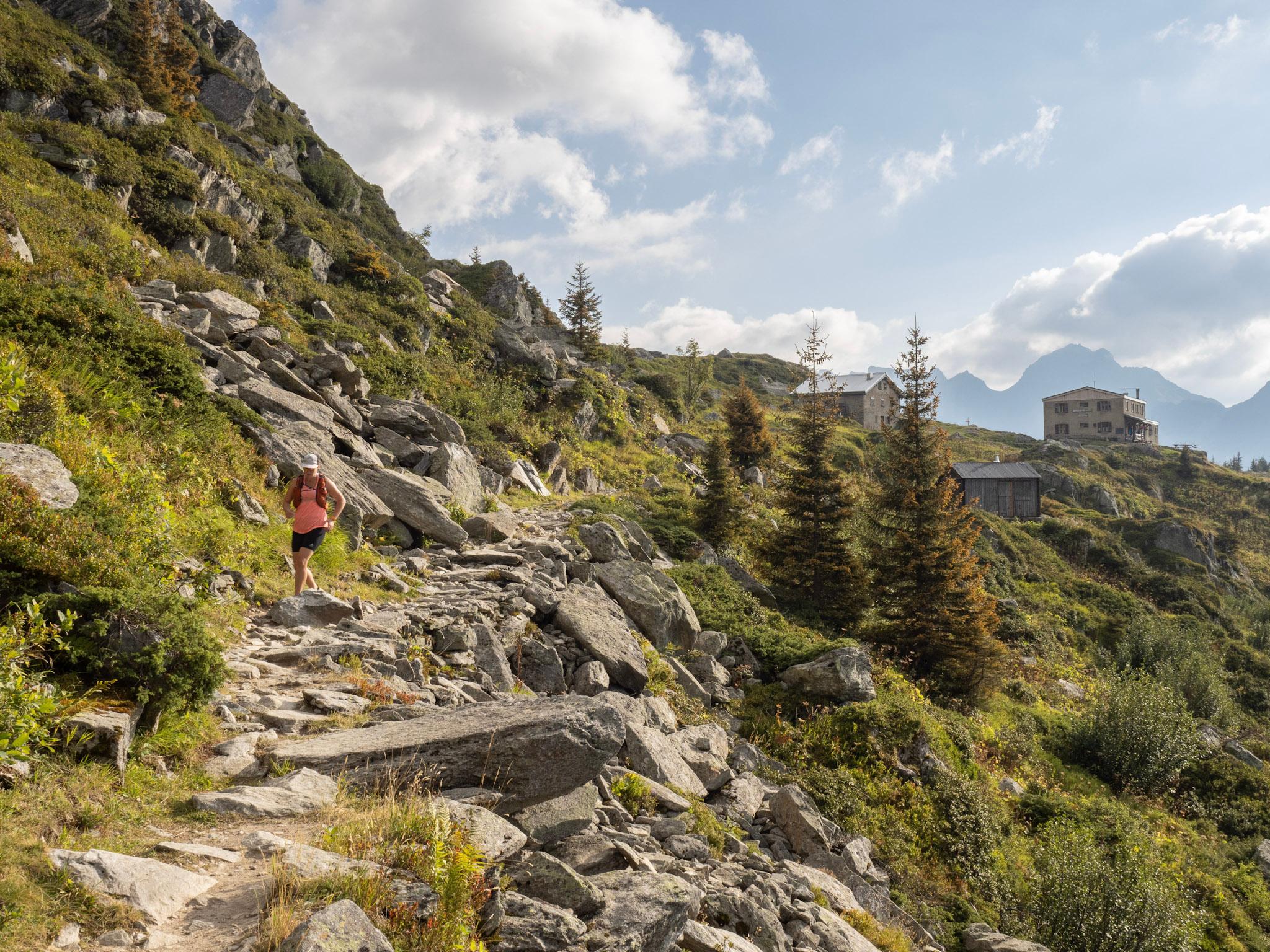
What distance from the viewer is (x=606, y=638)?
39.6 ft

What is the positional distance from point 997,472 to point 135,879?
65.0 metres

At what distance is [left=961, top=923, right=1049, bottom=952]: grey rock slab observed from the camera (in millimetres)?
8648

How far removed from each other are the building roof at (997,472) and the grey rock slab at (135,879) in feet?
201

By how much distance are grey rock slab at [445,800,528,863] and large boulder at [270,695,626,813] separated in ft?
1.31

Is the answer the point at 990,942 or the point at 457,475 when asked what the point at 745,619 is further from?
the point at 990,942

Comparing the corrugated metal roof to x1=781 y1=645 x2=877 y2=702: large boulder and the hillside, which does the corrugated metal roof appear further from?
x1=781 y1=645 x2=877 y2=702: large boulder

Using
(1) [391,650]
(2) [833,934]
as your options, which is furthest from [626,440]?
(2) [833,934]

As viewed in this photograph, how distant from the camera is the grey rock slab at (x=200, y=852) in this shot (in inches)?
171

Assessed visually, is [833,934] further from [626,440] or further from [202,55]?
[202,55]

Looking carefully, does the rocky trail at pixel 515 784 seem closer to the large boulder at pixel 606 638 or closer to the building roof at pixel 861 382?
the large boulder at pixel 606 638

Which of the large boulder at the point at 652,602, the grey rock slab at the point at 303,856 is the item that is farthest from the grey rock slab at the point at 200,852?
the large boulder at the point at 652,602

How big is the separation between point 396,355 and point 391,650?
705 inches

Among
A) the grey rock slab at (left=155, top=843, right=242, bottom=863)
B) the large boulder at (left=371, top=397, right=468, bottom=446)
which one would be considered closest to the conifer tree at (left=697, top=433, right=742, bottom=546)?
the large boulder at (left=371, top=397, right=468, bottom=446)

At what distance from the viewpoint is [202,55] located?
1570 inches
